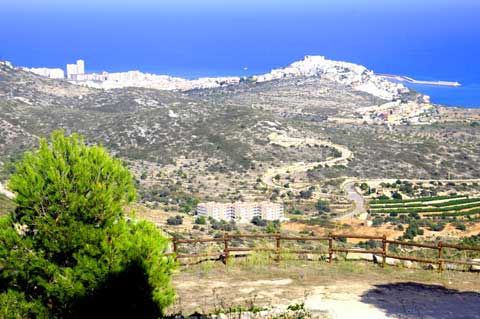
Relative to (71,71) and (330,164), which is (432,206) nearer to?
(330,164)

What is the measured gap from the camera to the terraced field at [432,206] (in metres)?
44.4

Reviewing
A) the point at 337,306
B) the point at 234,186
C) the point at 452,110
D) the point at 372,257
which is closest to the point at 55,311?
the point at 337,306

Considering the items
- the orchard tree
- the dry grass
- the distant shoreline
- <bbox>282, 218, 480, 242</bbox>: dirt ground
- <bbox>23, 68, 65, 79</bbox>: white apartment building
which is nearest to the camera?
the orchard tree

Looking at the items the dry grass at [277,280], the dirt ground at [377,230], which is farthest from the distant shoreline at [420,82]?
the dry grass at [277,280]

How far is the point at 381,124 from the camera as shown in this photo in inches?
3730

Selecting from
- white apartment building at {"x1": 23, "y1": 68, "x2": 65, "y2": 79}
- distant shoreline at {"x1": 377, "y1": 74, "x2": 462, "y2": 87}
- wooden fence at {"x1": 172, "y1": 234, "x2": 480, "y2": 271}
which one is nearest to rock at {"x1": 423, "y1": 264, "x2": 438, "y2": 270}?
wooden fence at {"x1": 172, "y1": 234, "x2": 480, "y2": 271}

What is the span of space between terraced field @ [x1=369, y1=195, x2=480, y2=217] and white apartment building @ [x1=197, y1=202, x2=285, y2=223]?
8.12 m

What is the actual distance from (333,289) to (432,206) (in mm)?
38151

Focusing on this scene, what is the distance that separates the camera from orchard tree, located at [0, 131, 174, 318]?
25.3ft

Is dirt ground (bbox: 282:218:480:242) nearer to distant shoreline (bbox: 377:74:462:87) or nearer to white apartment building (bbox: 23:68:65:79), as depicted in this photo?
white apartment building (bbox: 23:68:65:79)

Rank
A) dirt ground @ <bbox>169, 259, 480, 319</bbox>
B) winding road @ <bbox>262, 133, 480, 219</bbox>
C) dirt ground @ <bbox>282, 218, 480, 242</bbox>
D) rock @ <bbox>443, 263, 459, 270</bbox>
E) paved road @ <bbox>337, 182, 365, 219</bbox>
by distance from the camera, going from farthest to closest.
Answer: winding road @ <bbox>262, 133, 480, 219</bbox> < paved road @ <bbox>337, 182, 365, 219</bbox> < dirt ground @ <bbox>282, 218, 480, 242</bbox> < rock @ <bbox>443, 263, 459, 270</bbox> < dirt ground @ <bbox>169, 259, 480, 319</bbox>

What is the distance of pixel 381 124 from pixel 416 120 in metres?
10.1

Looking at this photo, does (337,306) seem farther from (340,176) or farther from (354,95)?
(354,95)

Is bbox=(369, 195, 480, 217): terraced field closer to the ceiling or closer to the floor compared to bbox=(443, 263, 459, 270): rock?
closer to the ceiling
